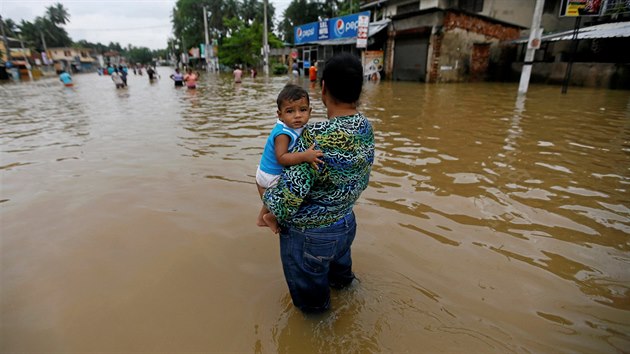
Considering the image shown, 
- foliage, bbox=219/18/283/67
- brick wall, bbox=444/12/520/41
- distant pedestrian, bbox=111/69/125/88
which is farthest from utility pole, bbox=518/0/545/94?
foliage, bbox=219/18/283/67

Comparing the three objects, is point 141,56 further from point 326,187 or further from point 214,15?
point 326,187

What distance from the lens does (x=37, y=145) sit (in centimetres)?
694

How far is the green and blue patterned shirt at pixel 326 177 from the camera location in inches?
66.3

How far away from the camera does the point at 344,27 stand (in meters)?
27.2

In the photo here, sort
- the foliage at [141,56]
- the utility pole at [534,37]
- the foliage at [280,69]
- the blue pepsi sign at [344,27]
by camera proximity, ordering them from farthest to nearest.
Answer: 1. the foliage at [141,56]
2. the foliage at [280,69]
3. the blue pepsi sign at [344,27]
4. the utility pole at [534,37]

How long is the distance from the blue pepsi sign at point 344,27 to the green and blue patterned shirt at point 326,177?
26.0m

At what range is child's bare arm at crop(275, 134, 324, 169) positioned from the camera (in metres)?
1.65

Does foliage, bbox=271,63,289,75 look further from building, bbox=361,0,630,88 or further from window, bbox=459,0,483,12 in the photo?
window, bbox=459,0,483,12

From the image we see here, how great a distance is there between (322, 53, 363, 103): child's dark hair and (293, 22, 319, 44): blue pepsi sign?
1254 inches

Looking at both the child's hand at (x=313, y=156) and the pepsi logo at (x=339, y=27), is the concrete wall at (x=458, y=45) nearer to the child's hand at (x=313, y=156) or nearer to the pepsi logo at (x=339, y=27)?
the pepsi logo at (x=339, y=27)

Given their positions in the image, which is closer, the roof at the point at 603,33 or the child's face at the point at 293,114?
the child's face at the point at 293,114

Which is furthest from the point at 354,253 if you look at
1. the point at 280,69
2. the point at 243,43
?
the point at 243,43

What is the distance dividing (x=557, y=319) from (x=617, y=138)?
6.26 meters

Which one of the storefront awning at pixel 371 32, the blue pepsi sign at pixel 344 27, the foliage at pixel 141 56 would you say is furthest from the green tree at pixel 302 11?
the foliage at pixel 141 56
